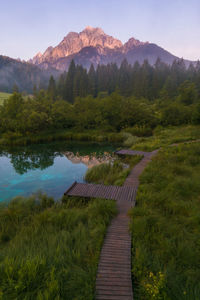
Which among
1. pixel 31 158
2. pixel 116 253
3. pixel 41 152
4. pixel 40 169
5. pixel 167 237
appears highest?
pixel 41 152

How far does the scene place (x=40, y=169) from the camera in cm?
1697

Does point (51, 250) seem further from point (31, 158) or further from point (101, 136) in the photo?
point (101, 136)

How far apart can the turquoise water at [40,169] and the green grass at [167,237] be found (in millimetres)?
6202

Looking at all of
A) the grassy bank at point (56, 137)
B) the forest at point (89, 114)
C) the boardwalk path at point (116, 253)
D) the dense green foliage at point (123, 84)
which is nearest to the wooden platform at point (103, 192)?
the boardwalk path at point (116, 253)

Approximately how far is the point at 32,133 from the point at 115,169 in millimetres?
18610

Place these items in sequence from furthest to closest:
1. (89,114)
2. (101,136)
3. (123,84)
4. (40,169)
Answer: (123,84)
(89,114)
(101,136)
(40,169)

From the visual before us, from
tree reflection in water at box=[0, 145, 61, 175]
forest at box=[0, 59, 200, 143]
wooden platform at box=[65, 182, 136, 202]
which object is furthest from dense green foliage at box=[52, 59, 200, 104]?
wooden platform at box=[65, 182, 136, 202]

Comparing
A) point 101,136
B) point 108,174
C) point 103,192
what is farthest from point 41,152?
point 103,192

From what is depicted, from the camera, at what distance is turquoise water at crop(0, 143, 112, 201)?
12.6 meters

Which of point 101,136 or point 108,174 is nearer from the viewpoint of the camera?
point 108,174

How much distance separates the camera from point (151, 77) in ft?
217

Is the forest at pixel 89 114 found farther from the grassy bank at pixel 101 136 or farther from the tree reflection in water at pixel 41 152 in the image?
the tree reflection in water at pixel 41 152

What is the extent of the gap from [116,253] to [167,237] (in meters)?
1.91

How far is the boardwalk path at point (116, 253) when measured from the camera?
4.11 meters
